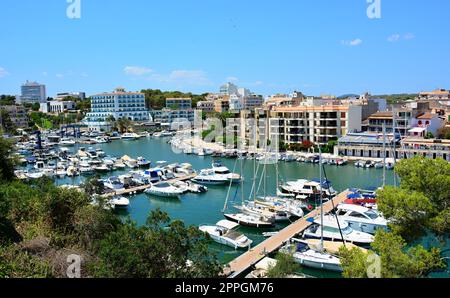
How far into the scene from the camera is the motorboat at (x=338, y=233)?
29.0 ft

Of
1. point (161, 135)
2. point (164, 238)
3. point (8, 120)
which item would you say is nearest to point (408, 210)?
point (164, 238)

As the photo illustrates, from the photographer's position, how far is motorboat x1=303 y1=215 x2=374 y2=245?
8.84 meters

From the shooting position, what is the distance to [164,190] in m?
13.8

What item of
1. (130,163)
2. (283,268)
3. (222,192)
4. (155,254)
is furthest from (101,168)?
(155,254)

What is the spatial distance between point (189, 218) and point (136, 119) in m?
33.1

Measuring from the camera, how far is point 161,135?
3594cm

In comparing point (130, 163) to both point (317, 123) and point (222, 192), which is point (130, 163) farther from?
point (317, 123)

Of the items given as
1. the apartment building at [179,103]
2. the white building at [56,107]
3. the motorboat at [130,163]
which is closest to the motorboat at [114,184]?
the motorboat at [130,163]

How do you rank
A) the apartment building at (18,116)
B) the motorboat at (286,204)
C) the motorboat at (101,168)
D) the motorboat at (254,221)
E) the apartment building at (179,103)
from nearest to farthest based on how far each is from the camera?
the motorboat at (254,221) → the motorboat at (286,204) → the motorboat at (101,168) → the apartment building at (18,116) → the apartment building at (179,103)

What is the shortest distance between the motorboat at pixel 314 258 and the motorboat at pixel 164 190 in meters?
6.23

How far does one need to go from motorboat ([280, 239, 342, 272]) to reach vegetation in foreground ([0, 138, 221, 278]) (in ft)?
9.88

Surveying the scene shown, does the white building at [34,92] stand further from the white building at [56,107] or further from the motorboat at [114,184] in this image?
the motorboat at [114,184]

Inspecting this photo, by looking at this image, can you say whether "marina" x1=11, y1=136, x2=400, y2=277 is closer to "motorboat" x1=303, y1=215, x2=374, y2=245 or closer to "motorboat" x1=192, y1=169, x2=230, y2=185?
"motorboat" x1=192, y1=169, x2=230, y2=185
